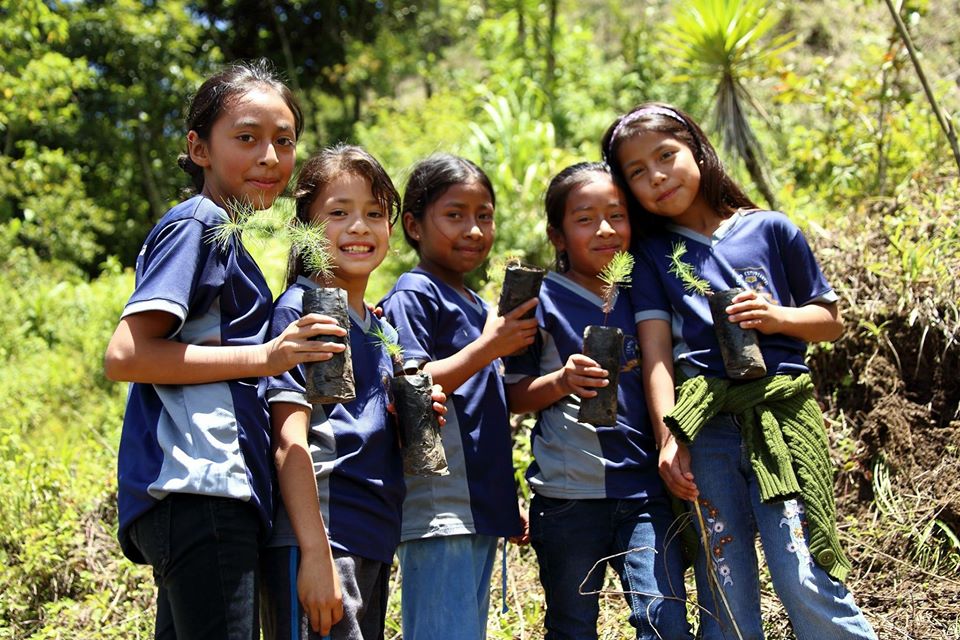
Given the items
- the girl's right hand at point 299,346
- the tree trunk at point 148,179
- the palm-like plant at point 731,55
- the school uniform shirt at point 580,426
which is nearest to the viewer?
the girl's right hand at point 299,346

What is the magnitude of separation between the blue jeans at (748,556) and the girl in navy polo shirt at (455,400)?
0.57m

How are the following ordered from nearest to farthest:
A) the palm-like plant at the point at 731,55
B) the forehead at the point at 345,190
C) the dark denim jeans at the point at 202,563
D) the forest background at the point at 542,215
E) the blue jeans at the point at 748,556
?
the dark denim jeans at the point at 202,563
the blue jeans at the point at 748,556
the forehead at the point at 345,190
the forest background at the point at 542,215
the palm-like plant at the point at 731,55

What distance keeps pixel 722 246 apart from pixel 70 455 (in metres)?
3.45

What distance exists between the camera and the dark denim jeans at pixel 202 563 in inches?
69.9

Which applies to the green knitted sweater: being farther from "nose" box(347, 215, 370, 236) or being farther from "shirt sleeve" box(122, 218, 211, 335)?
"shirt sleeve" box(122, 218, 211, 335)

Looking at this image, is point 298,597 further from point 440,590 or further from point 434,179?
point 434,179

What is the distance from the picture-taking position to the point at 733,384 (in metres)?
2.45

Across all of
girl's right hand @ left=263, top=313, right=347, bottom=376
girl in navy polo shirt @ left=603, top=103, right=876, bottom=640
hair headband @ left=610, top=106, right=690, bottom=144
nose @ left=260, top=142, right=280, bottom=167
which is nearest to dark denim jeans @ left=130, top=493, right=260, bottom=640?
girl's right hand @ left=263, top=313, right=347, bottom=376

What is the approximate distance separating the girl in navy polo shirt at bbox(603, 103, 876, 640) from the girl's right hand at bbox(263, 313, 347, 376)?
3.18ft

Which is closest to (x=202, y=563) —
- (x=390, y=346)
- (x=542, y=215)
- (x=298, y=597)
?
(x=298, y=597)

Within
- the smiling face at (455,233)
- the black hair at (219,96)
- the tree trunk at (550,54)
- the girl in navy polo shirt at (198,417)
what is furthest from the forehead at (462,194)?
the tree trunk at (550,54)

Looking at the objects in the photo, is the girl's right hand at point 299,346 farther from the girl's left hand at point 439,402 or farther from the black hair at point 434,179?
the black hair at point 434,179

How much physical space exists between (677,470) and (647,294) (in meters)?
0.54

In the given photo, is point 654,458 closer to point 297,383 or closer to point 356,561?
point 356,561
